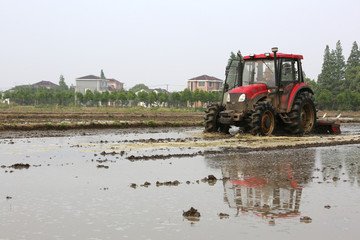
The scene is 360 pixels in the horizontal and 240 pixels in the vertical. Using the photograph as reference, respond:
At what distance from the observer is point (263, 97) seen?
1997 centimetres

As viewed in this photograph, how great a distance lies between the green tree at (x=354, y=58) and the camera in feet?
384

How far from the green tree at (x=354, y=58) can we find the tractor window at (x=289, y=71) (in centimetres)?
10120

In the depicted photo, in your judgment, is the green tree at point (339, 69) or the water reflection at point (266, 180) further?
the green tree at point (339, 69)

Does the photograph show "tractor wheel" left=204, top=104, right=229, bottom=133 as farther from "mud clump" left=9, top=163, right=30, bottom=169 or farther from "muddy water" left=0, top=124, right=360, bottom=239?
"mud clump" left=9, top=163, right=30, bottom=169

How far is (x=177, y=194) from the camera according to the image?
8.05m

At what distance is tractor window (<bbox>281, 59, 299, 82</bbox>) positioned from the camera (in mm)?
19859

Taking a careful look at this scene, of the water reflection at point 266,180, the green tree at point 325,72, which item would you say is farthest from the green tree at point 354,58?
the water reflection at point 266,180

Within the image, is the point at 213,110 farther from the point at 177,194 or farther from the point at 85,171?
the point at 177,194

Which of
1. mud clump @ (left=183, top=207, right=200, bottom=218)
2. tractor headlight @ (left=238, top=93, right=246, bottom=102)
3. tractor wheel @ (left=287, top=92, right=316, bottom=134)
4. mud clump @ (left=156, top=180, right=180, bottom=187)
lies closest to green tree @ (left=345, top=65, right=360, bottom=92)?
tractor wheel @ (left=287, top=92, right=316, bottom=134)

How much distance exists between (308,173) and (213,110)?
10782mm

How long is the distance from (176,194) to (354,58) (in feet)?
387

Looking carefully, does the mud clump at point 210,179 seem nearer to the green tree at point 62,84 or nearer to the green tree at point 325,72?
the green tree at point 325,72

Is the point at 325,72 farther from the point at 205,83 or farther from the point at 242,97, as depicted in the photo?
the point at 242,97

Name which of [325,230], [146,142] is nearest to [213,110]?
[146,142]
